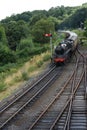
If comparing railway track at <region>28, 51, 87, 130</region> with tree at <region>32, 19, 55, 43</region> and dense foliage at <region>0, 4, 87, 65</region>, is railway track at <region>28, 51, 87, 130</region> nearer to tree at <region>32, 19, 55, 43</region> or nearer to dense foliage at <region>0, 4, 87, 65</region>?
dense foliage at <region>0, 4, 87, 65</region>

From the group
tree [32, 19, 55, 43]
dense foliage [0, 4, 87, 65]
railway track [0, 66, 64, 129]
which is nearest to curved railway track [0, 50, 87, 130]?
railway track [0, 66, 64, 129]

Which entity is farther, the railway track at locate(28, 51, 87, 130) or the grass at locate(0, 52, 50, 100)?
Result: the grass at locate(0, 52, 50, 100)

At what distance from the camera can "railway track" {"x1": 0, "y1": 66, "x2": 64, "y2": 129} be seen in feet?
62.6

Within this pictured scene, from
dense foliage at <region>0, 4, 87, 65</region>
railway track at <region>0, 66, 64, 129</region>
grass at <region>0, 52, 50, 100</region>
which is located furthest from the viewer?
dense foliage at <region>0, 4, 87, 65</region>

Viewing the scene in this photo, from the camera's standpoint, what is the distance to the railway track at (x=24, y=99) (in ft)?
62.6

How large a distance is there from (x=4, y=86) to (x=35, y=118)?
29.0 ft

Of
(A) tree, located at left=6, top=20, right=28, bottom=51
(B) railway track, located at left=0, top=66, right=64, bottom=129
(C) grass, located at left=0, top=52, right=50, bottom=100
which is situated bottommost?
(A) tree, located at left=6, top=20, right=28, bottom=51

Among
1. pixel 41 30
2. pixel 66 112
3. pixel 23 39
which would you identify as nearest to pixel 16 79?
pixel 66 112

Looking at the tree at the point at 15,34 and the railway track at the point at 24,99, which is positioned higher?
the railway track at the point at 24,99

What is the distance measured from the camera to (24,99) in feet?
75.2

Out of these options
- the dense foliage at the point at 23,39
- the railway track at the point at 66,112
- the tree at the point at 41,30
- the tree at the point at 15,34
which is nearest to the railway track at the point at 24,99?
the railway track at the point at 66,112

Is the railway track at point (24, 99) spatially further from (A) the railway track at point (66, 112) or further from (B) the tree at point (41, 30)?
(B) the tree at point (41, 30)

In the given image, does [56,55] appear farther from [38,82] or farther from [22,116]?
[22,116]

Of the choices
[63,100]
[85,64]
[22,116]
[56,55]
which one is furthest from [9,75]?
[22,116]
